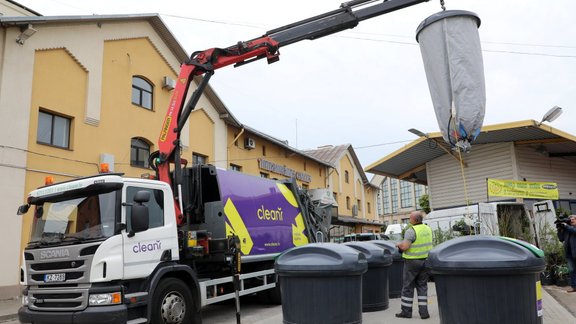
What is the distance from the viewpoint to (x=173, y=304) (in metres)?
7.29

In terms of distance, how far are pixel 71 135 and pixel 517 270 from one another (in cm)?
1324

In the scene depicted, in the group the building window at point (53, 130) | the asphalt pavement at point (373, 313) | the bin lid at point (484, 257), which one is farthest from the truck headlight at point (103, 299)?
the building window at point (53, 130)

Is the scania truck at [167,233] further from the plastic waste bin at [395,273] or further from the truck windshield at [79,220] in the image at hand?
the plastic waste bin at [395,273]

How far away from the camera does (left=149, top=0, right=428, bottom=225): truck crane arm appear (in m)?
9.56

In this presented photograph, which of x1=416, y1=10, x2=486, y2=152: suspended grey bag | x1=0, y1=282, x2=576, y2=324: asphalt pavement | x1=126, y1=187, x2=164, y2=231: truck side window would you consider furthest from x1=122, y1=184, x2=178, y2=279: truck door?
x1=416, y1=10, x2=486, y2=152: suspended grey bag

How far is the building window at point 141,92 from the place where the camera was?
55.2 feet

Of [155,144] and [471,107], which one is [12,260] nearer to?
[155,144]

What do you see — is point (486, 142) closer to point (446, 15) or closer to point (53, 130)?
point (446, 15)

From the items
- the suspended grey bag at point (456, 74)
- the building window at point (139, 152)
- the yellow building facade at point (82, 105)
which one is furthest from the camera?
the building window at point (139, 152)

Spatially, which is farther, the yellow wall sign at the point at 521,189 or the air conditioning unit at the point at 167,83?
the air conditioning unit at the point at 167,83

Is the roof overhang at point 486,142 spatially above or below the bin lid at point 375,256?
above

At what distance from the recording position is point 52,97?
1355 centimetres

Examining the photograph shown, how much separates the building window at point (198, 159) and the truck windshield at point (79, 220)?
1224cm

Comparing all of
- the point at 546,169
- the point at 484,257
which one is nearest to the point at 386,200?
the point at 546,169
